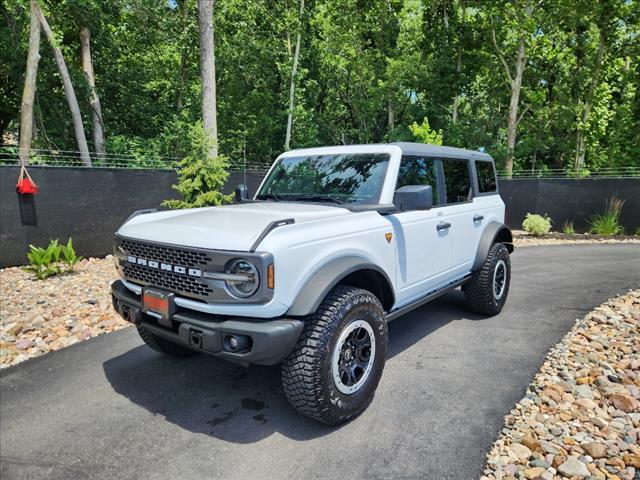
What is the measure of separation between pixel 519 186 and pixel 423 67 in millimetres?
10873

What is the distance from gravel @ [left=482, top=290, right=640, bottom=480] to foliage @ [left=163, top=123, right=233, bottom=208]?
6909 mm

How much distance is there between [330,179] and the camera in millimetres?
3600

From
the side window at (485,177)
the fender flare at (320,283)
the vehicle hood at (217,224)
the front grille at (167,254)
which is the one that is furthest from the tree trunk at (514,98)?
the front grille at (167,254)

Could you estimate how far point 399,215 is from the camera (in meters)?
3.31

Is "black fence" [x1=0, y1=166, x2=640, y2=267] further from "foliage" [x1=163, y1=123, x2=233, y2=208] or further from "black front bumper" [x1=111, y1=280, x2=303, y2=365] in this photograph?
"black front bumper" [x1=111, y1=280, x2=303, y2=365]

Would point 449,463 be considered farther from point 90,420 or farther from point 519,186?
point 519,186

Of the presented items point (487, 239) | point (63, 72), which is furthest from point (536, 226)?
point (63, 72)

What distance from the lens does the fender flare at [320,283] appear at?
2393 mm

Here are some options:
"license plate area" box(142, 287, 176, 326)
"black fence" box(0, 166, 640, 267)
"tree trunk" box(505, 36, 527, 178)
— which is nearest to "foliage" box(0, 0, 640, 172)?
"tree trunk" box(505, 36, 527, 178)

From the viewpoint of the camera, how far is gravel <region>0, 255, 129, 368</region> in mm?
4258

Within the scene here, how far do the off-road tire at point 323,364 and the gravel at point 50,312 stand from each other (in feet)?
10.3

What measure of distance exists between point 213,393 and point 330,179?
81.0 inches

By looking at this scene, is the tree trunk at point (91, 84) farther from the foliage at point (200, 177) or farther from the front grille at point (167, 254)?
the front grille at point (167, 254)

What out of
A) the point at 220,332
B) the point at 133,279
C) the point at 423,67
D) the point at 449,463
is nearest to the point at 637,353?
the point at 449,463
